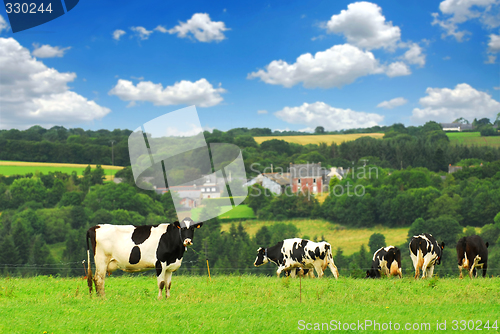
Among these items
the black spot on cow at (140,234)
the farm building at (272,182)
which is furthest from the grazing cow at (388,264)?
the farm building at (272,182)

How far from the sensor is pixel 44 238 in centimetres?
10319

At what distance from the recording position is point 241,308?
914cm

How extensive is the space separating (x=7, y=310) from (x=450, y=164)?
605 ft

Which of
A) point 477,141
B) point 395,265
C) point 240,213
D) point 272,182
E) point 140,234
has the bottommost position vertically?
point 240,213

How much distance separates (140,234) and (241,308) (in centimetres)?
343

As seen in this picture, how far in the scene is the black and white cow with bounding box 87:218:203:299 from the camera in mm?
10797

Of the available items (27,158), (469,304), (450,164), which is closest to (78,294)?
(469,304)

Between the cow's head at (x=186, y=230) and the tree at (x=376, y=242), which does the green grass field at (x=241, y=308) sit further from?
the tree at (x=376, y=242)

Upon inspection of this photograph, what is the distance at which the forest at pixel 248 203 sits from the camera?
8531cm

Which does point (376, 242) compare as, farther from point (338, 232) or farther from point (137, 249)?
Answer: point (137, 249)

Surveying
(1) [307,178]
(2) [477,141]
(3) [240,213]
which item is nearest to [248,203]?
(3) [240,213]

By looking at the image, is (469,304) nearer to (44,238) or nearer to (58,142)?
(44,238)

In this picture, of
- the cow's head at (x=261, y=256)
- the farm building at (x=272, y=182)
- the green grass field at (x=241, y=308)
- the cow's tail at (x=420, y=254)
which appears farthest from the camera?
the farm building at (x=272, y=182)

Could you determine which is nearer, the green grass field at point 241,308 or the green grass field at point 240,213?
the green grass field at point 241,308
